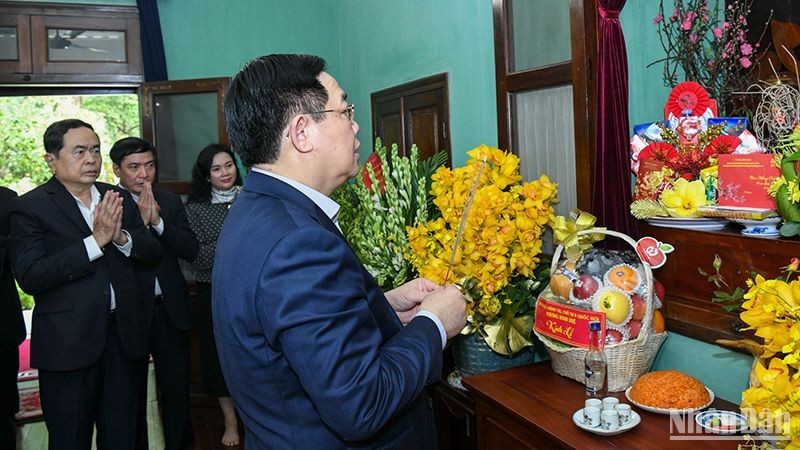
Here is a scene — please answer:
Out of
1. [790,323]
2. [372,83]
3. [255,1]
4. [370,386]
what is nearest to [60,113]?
[255,1]

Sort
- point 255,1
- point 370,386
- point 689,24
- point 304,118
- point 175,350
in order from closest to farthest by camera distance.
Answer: point 370,386 < point 304,118 < point 689,24 < point 175,350 < point 255,1

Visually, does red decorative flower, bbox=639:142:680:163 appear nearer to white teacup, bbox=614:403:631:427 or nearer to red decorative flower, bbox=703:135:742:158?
red decorative flower, bbox=703:135:742:158

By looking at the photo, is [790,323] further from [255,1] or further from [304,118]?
[255,1]

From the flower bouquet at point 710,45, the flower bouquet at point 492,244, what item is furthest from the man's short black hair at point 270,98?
the flower bouquet at point 710,45

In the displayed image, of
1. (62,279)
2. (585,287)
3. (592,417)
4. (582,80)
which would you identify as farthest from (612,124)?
(62,279)

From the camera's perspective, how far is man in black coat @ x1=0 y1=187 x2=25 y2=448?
322 centimetres

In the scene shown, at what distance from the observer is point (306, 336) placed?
1.06 m

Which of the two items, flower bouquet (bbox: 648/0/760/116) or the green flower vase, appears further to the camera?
the green flower vase

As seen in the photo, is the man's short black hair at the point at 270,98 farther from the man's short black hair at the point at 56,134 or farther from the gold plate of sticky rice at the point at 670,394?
the man's short black hair at the point at 56,134

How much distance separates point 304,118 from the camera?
1.22m

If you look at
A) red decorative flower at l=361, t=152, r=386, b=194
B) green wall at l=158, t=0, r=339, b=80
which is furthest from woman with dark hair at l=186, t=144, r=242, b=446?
red decorative flower at l=361, t=152, r=386, b=194

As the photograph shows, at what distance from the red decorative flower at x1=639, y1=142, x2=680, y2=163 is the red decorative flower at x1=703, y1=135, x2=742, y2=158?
82 mm

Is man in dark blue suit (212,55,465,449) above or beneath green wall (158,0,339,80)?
beneath

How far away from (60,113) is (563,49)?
471 centimetres
